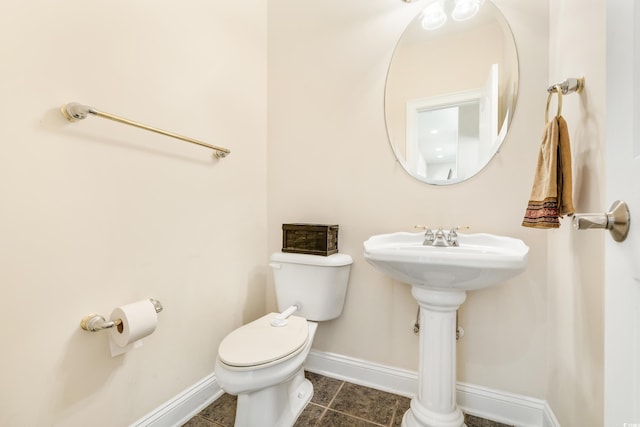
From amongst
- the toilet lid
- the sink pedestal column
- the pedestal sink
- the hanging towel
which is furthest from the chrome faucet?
the toilet lid

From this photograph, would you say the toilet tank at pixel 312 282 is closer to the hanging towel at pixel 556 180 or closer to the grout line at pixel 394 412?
the grout line at pixel 394 412

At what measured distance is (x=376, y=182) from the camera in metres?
1.51

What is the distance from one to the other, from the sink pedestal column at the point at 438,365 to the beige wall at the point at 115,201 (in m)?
1.02

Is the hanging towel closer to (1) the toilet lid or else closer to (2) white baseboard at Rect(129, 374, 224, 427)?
(1) the toilet lid

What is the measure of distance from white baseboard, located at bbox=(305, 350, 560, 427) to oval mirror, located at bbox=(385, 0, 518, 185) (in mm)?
1009

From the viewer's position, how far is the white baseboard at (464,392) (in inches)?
48.0

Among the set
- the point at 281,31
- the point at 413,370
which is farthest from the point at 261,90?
the point at 413,370

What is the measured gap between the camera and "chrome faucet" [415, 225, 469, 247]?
1216 millimetres

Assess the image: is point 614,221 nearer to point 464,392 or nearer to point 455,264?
point 455,264

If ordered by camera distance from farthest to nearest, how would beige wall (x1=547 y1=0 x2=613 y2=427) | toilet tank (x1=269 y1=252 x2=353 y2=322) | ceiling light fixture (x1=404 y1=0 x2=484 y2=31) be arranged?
toilet tank (x1=269 y1=252 x2=353 y2=322), ceiling light fixture (x1=404 y1=0 x2=484 y2=31), beige wall (x1=547 y1=0 x2=613 y2=427)

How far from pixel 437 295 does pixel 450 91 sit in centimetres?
99

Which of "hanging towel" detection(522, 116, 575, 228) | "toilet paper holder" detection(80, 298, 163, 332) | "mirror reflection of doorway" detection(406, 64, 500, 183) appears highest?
"mirror reflection of doorway" detection(406, 64, 500, 183)

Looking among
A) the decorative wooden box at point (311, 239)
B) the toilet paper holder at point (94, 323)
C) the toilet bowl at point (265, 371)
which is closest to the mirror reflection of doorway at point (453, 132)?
the decorative wooden box at point (311, 239)

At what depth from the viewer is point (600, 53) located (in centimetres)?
81
